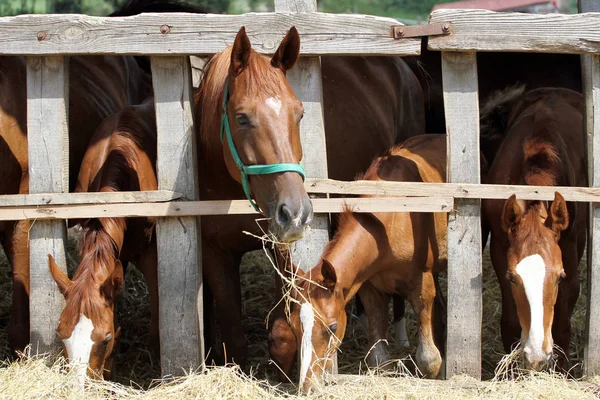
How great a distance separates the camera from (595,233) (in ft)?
15.2

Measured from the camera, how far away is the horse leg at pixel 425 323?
4840mm

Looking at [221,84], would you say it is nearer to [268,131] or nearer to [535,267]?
[268,131]

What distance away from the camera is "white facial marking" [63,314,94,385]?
414 cm

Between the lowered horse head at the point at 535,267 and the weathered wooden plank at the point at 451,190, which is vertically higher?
the weathered wooden plank at the point at 451,190

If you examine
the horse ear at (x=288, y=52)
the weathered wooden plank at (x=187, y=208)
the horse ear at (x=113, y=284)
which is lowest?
the horse ear at (x=113, y=284)

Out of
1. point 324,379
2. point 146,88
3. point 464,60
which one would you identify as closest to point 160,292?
point 324,379

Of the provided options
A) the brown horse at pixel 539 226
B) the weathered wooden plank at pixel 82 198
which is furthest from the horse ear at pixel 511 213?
the weathered wooden plank at pixel 82 198

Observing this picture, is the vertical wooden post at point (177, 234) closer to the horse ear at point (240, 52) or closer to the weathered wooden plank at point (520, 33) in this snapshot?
the horse ear at point (240, 52)

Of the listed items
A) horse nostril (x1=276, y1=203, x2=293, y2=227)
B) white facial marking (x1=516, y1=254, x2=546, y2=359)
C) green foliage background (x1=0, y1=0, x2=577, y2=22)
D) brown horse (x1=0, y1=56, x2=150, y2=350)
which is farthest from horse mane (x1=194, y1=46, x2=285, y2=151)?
green foliage background (x1=0, y1=0, x2=577, y2=22)

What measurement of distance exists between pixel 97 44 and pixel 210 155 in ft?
2.93

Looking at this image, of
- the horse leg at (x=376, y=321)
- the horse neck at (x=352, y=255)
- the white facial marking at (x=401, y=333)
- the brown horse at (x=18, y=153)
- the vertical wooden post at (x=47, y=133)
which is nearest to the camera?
the horse neck at (x=352, y=255)

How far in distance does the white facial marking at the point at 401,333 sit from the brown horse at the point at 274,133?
1.11m

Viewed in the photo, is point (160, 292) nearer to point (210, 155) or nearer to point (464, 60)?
point (210, 155)

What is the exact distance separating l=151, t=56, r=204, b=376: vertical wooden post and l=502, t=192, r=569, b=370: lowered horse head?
1.70 meters
